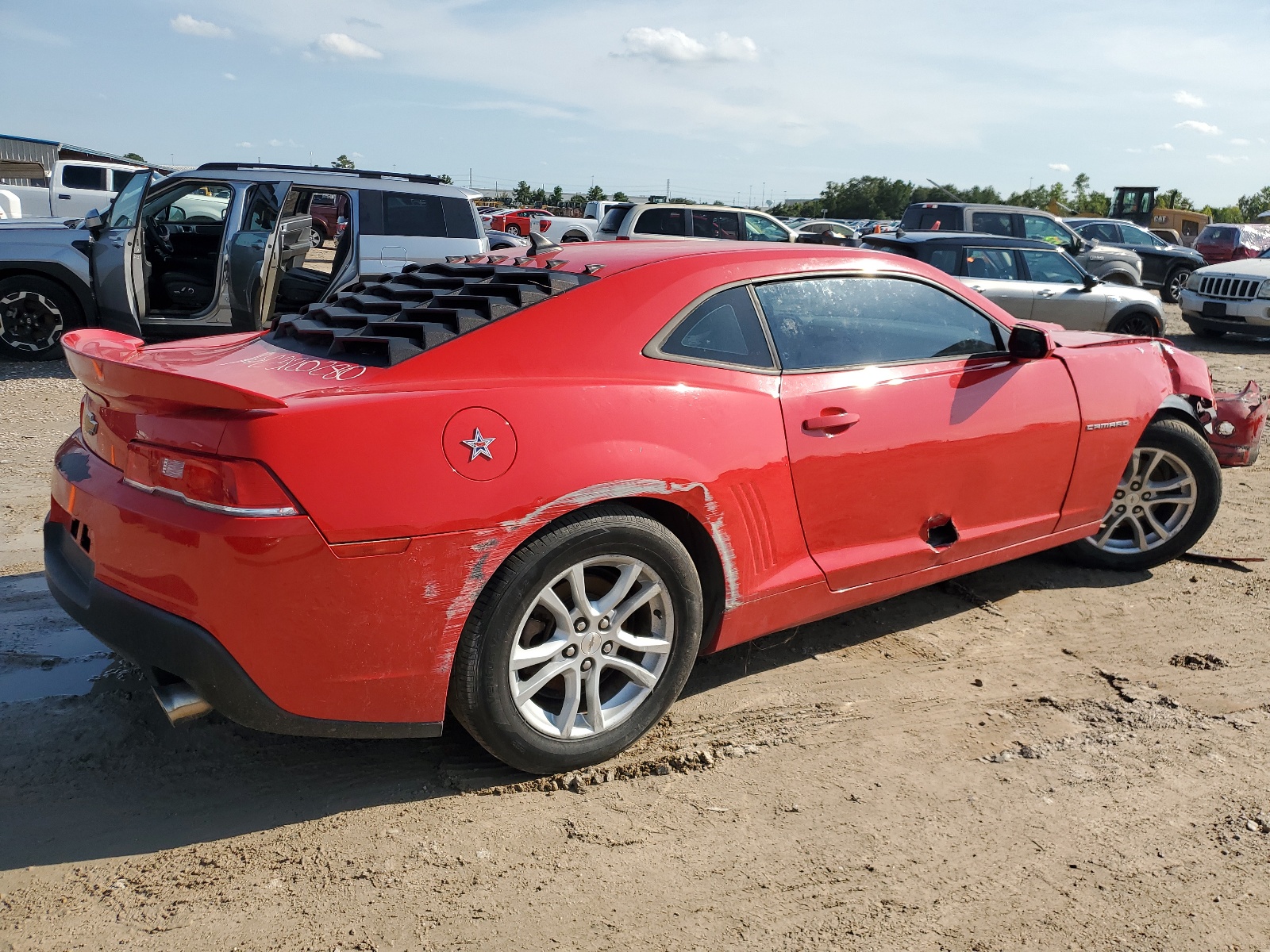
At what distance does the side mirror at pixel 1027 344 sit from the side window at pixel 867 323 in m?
0.06

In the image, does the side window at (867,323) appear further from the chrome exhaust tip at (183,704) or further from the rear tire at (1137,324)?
the rear tire at (1137,324)

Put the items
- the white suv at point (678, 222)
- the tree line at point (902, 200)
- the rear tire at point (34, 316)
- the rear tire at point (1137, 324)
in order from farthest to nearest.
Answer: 1. the tree line at point (902, 200)
2. the white suv at point (678, 222)
3. the rear tire at point (1137, 324)
4. the rear tire at point (34, 316)

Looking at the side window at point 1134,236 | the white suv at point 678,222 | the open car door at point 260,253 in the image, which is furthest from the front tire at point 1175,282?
the open car door at point 260,253

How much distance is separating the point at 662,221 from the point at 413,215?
6.51 m

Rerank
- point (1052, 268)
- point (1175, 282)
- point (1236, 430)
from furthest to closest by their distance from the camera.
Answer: point (1175, 282) < point (1052, 268) < point (1236, 430)

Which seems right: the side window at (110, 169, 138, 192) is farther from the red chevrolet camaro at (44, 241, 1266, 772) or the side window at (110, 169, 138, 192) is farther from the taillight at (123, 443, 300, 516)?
the taillight at (123, 443, 300, 516)

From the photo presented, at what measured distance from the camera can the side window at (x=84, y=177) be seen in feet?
68.0

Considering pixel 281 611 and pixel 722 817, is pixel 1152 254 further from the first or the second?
pixel 281 611

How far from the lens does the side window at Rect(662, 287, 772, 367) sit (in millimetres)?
3090

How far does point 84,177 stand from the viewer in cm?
2109

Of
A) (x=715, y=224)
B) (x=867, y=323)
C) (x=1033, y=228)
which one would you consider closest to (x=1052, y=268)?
(x=1033, y=228)

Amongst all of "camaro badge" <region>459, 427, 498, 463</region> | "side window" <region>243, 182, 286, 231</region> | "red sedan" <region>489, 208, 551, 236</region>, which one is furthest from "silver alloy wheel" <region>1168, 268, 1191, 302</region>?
"camaro badge" <region>459, 427, 498, 463</region>

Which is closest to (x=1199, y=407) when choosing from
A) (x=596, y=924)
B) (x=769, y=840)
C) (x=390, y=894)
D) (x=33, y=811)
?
(x=769, y=840)

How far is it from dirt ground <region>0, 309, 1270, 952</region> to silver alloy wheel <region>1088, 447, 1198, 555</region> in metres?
0.89
